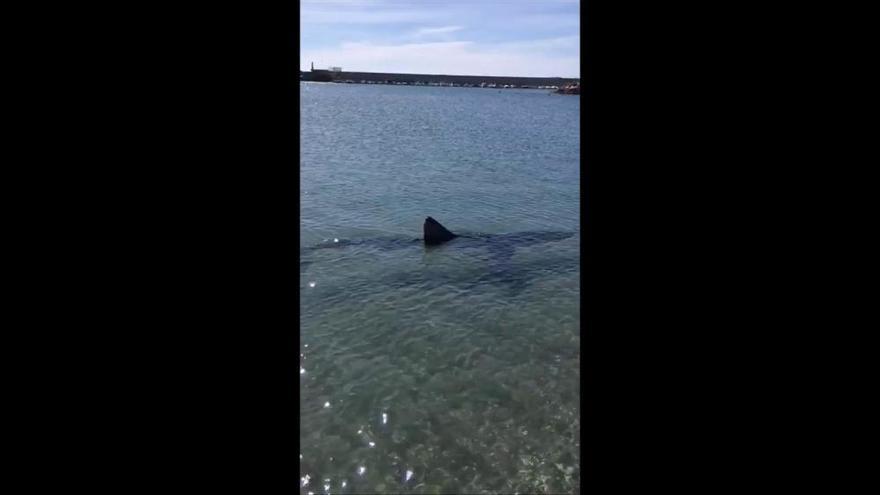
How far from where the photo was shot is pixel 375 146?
153 feet

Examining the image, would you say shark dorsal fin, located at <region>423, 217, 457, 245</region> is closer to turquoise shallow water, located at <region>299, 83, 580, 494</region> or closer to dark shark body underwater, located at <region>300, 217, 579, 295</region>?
dark shark body underwater, located at <region>300, 217, 579, 295</region>

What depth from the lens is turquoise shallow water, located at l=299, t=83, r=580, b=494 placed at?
7578mm

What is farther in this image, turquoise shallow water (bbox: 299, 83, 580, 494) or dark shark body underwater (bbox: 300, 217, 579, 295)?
dark shark body underwater (bbox: 300, 217, 579, 295)

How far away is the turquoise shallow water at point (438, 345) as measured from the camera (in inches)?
298

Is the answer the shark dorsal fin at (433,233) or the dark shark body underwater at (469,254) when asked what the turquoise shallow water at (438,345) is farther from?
the shark dorsal fin at (433,233)

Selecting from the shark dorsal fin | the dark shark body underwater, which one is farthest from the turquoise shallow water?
the shark dorsal fin

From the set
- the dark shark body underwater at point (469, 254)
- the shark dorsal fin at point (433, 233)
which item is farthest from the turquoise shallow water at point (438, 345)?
the shark dorsal fin at point (433, 233)

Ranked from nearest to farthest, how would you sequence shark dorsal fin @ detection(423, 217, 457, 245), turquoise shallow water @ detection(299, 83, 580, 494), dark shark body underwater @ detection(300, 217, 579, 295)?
1. turquoise shallow water @ detection(299, 83, 580, 494)
2. dark shark body underwater @ detection(300, 217, 579, 295)
3. shark dorsal fin @ detection(423, 217, 457, 245)

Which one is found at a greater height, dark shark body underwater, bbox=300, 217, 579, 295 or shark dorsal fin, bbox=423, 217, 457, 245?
shark dorsal fin, bbox=423, 217, 457, 245

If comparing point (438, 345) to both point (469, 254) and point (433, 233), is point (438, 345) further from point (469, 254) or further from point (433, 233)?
point (433, 233)

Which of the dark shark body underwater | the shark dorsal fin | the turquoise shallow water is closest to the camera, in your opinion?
the turquoise shallow water
